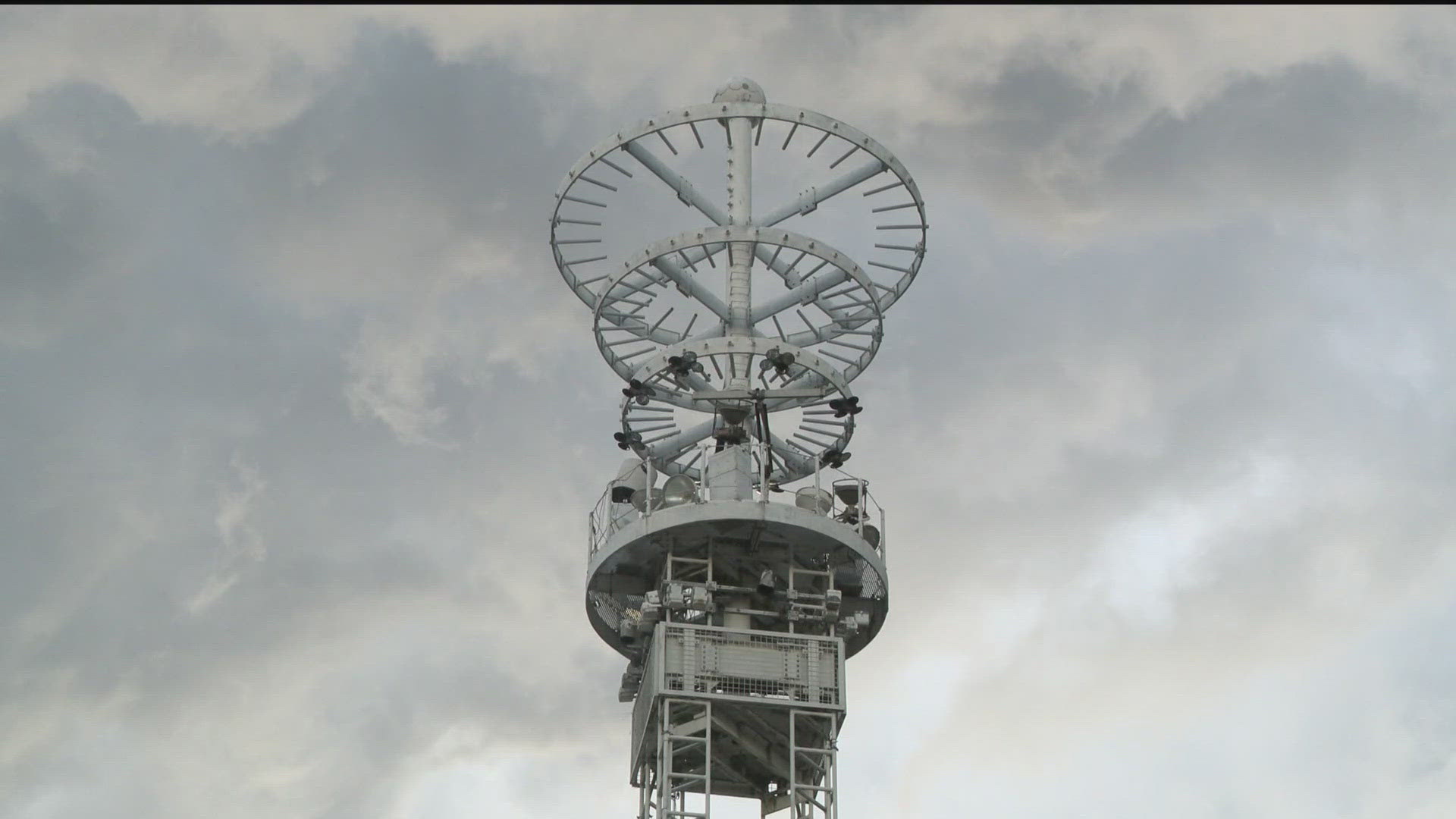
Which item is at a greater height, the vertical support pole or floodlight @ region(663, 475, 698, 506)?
the vertical support pole

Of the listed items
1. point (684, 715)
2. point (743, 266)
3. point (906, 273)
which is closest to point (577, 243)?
point (743, 266)

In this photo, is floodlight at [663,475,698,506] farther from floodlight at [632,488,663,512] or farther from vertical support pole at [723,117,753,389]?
vertical support pole at [723,117,753,389]

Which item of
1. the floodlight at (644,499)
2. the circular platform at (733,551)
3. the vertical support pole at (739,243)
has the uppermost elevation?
the vertical support pole at (739,243)

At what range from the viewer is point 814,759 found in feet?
280

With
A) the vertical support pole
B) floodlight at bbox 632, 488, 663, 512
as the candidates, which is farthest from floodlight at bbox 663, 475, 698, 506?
the vertical support pole

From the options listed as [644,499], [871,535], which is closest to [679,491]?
[644,499]

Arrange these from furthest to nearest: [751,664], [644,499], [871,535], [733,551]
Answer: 1. [644,499]
2. [871,535]
3. [733,551]
4. [751,664]

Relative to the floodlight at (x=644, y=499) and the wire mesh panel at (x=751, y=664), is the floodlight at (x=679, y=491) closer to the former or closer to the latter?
the floodlight at (x=644, y=499)

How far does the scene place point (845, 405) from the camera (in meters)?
88.8

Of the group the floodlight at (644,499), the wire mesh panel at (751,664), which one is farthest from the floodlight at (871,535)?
the floodlight at (644,499)

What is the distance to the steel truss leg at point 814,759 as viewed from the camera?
8319cm

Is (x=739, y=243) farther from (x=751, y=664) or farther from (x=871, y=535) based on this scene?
(x=751, y=664)

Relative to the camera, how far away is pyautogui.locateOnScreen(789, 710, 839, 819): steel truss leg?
83188 mm

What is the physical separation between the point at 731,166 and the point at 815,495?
42.0ft
